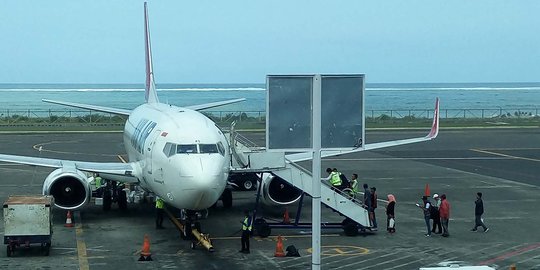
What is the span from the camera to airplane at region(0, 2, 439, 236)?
1049 inches

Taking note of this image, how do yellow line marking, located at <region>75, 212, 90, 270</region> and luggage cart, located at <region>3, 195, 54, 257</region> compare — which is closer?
yellow line marking, located at <region>75, 212, 90, 270</region>

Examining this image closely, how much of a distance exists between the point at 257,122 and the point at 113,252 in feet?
270

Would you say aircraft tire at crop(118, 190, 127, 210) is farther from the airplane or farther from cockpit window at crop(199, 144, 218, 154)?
cockpit window at crop(199, 144, 218, 154)

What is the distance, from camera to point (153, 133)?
31.9 metres

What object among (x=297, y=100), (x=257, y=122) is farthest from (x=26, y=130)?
(x=297, y=100)

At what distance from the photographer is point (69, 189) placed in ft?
110

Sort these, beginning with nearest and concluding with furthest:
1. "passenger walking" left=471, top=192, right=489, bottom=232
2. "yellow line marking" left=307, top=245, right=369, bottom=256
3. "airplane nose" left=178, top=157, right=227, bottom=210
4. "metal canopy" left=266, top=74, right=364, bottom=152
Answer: "metal canopy" left=266, top=74, right=364, bottom=152 → "airplane nose" left=178, top=157, right=227, bottom=210 → "yellow line marking" left=307, top=245, right=369, bottom=256 → "passenger walking" left=471, top=192, right=489, bottom=232

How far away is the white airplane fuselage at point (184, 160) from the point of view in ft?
86.6

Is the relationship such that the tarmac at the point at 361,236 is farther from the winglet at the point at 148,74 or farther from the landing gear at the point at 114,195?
the winglet at the point at 148,74

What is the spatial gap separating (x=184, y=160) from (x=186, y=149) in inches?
28.4

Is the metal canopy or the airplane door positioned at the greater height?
the metal canopy

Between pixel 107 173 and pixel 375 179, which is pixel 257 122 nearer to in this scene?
pixel 375 179

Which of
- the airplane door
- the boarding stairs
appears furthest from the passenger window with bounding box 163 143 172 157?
the boarding stairs

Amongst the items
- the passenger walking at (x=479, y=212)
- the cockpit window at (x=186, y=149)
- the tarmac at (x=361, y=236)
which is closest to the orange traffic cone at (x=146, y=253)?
the tarmac at (x=361, y=236)
